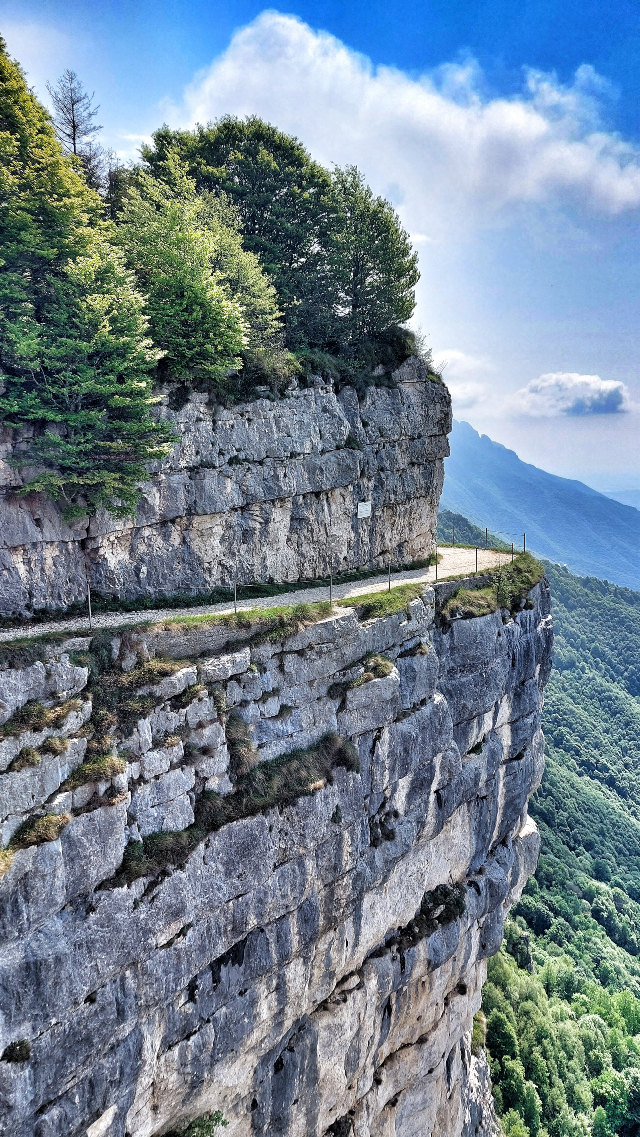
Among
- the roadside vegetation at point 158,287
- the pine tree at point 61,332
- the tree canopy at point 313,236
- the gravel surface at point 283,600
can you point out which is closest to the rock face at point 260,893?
the gravel surface at point 283,600

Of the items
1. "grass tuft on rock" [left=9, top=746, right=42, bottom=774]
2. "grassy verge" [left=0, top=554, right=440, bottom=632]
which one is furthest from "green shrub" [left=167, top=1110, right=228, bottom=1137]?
"grassy verge" [left=0, top=554, right=440, bottom=632]

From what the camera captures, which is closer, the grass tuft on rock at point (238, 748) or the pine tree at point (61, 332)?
the grass tuft on rock at point (238, 748)

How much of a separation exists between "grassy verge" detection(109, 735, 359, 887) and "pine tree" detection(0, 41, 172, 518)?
31.9 ft

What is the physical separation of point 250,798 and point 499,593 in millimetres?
16469

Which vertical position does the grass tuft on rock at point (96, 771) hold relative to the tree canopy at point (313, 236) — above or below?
below

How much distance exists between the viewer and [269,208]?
28.4 metres

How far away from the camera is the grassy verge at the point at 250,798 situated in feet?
43.4

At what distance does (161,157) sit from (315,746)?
2987cm

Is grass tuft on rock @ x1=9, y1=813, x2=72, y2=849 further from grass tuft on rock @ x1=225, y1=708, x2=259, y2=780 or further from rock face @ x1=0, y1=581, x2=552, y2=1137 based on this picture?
grass tuft on rock @ x1=225, y1=708, x2=259, y2=780

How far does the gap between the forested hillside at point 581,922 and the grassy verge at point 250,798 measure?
2818cm

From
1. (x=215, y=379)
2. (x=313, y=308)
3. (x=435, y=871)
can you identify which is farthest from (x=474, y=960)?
(x=313, y=308)

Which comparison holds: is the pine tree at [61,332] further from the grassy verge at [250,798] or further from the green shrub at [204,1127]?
the green shrub at [204,1127]

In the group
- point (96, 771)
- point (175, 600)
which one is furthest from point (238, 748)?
point (175, 600)

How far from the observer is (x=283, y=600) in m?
20.8
